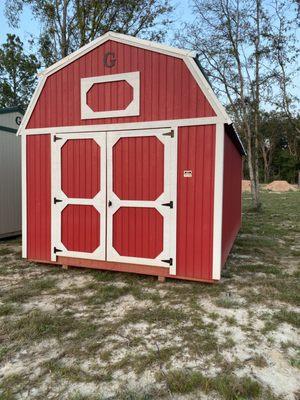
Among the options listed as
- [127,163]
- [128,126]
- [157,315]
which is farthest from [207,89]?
[157,315]

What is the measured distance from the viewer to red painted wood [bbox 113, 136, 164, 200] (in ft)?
14.1

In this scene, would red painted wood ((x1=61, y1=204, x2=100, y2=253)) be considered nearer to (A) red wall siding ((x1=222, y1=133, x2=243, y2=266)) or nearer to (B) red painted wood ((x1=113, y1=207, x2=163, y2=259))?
(B) red painted wood ((x1=113, y1=207, x2=163, y2=259))

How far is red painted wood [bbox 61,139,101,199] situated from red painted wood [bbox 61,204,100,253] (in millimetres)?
233

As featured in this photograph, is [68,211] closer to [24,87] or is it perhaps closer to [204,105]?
[204,105]

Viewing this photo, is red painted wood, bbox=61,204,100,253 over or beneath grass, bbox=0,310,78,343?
over

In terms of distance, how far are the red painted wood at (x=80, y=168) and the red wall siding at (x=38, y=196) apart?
0.33 metres

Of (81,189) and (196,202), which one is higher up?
(81,189)

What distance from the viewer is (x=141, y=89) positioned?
14.1ft

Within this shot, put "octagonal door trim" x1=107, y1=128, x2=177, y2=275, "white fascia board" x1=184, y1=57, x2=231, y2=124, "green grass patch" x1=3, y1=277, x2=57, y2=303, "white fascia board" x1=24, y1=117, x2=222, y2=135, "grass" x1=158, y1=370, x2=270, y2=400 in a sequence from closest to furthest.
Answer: "grass" x1=158, y1=370, x2=270, y2=400 → "green grass patch" x1=3, y1=277, x2=57, y2=303 → "white fascia board" x1=184, y1=57, x2=231, y2=124 → "white fascia board" x1=24, y1=117, x2=222, y2=135 → "octagonal door trim" x1=107, y1=128, x2=177, y2=275

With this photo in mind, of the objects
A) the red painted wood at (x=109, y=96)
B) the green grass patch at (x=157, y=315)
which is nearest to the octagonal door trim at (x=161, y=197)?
the red painted wood at (x=109, y=96)

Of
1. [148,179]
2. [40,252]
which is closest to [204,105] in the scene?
[148,179]

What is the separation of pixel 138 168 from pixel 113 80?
52.2 inches

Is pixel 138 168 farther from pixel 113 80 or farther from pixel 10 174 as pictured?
pixel 10 174

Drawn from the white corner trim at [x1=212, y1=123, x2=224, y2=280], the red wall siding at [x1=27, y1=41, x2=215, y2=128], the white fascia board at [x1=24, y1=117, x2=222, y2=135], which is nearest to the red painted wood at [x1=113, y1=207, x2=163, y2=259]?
the white corner trim at [x1=212, y1=123, x2=224, y2=280]
